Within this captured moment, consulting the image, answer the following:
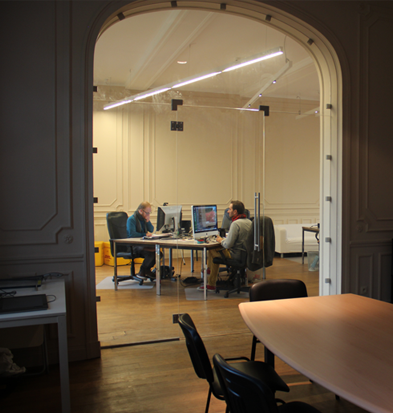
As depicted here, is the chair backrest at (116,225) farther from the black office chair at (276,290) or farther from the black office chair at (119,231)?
the black office chair at (276,290)

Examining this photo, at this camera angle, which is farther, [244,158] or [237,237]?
[237,237]

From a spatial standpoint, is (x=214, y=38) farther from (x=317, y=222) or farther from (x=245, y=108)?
(x=317, y=222)

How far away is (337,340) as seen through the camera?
68.6 inches

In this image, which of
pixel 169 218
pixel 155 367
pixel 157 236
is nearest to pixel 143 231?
pixel 157 236

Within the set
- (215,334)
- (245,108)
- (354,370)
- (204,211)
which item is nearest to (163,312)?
(215,334)

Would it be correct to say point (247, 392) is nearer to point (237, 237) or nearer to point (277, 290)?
point (277, 290)

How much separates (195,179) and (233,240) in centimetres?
95

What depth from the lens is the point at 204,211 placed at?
13.3 ft

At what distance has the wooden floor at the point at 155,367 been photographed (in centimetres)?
245

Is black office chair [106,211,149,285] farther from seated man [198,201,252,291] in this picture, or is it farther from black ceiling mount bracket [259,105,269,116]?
black ceiling mount bracket [259,105,269,116]

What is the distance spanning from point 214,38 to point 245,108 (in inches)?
71.1

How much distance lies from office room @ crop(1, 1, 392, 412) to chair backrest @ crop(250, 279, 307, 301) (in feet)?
2.20

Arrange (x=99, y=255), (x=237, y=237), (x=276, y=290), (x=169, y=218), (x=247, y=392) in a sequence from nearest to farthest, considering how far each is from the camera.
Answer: (x=247, y=392), (x=276, y=290), (x=237, y=237), (x=169, y=218), (x=99, y=255)

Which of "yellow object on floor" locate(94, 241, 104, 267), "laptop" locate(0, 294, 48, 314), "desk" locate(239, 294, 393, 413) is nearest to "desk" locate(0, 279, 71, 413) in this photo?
"laptop" locate(0, 294, 48, 314)
